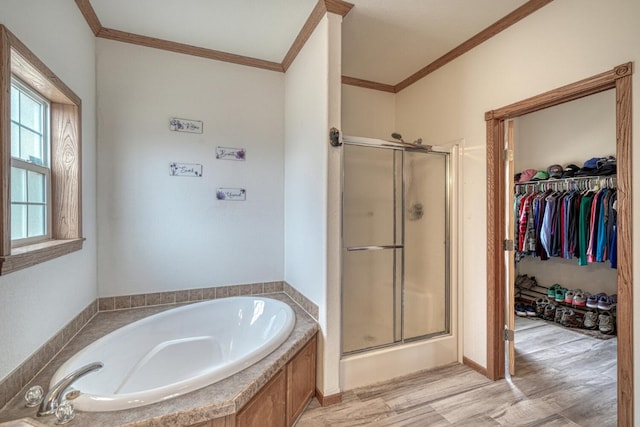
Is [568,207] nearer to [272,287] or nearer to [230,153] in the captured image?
[272,287]

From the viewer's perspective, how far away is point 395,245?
238 cm

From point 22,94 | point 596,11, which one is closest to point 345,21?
point 596,11

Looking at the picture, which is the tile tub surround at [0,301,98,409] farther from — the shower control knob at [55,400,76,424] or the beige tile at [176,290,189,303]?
the beige tile at [176,290,189,303]

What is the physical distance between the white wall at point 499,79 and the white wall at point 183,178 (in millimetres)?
1468

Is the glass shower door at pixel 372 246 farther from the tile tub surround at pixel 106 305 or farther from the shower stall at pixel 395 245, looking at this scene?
the tile tub surround at pixel 106 305

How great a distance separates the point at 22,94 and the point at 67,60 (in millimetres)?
364

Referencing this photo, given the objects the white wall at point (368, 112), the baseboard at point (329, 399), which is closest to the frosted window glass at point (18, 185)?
the baseboard at point (329, 399)

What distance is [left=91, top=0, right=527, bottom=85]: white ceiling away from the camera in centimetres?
187

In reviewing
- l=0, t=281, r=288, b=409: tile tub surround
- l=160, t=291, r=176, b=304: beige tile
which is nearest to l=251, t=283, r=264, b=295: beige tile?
l=0, t=281, r=288, b=409: tile tub surround

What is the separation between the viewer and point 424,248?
254 centimetres

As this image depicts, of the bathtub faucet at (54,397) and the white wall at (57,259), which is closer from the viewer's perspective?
the bathtub faucet at (54,397)

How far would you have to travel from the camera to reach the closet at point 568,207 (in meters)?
2.79

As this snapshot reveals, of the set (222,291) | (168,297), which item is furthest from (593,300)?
(168,297)

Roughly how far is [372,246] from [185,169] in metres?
1.66
